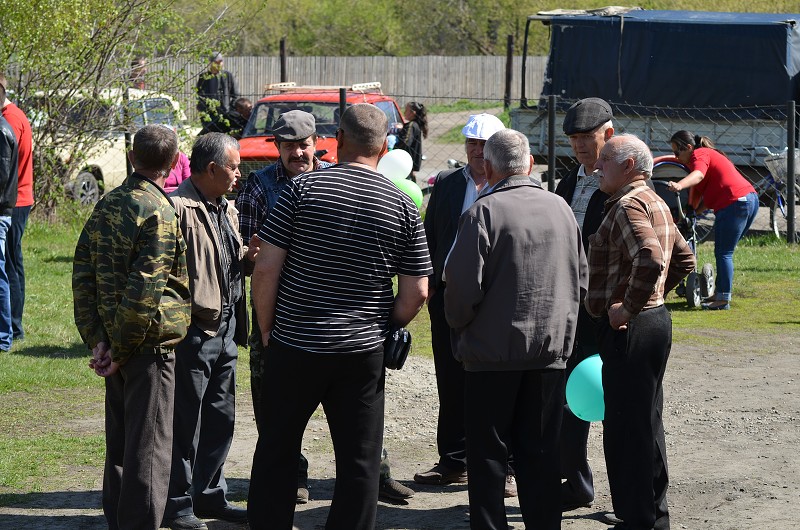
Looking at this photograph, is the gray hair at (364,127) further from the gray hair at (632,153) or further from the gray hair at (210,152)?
the gray hair at (632,153)

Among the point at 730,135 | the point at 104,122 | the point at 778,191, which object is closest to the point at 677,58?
the point at 730,135

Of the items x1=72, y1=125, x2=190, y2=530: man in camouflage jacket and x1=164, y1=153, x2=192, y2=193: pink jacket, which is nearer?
x1=72, y1=125, x2=190, y2=530: man in camouflage jacket

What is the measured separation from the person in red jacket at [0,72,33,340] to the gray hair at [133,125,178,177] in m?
4.73

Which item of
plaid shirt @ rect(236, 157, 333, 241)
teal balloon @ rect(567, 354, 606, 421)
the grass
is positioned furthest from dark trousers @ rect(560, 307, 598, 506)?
the grass

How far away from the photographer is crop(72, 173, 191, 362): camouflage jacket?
4426 millimetres

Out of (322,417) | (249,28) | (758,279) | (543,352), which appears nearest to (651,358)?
(543,352)

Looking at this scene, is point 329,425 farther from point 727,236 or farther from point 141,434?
point 727,236

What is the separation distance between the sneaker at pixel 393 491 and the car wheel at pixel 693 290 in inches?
233

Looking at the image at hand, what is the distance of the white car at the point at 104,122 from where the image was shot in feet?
47.4

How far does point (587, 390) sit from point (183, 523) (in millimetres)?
2021

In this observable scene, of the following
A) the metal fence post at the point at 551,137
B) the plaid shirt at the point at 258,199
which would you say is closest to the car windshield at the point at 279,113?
the metal fence post at the point at 551,137

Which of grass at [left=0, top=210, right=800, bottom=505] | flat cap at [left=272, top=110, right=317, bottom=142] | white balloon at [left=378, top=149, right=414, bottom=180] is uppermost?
flat cap at [left=272, top=110, right=317, bottom=142]

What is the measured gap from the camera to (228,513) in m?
5.32

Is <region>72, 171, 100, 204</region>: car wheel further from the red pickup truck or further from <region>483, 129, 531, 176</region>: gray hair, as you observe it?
Result: <region>483, 129, 531, 176</region>: gray hair
